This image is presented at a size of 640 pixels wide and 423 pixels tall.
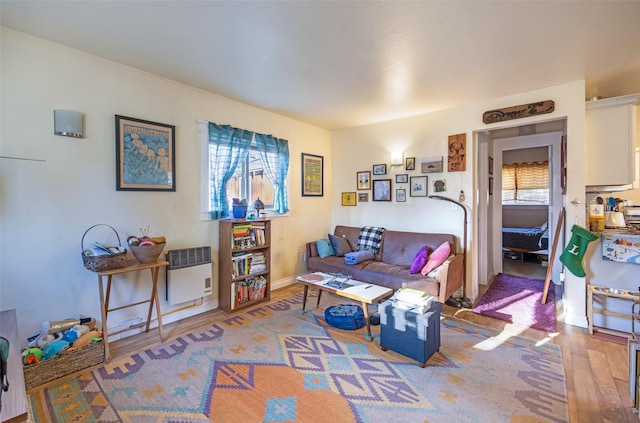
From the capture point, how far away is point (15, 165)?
7.04 feet

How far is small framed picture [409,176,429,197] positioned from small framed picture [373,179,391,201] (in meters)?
0.36

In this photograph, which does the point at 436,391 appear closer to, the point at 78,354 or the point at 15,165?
the point at 78,354

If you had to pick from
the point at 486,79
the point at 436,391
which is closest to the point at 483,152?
the point at 486,79

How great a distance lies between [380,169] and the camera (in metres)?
4.45

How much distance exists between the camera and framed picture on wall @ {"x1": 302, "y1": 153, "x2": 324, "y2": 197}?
→ 4.57 m

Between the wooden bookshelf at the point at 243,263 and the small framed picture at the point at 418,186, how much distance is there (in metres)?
2.14

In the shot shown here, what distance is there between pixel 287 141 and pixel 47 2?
2740mm

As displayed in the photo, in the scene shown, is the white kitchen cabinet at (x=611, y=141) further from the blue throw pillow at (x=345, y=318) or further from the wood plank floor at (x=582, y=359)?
the blue throw pillow at (x=345, y=318)

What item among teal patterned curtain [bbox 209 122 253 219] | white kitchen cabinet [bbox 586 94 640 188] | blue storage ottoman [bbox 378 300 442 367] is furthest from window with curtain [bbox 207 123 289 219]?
white kitchen cabinet [bbox 586 94 640 188]

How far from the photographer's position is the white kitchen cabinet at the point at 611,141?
280 cm

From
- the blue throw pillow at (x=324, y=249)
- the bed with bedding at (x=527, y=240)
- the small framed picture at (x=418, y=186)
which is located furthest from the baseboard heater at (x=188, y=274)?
the bed with bedding at (x=527, y=240)

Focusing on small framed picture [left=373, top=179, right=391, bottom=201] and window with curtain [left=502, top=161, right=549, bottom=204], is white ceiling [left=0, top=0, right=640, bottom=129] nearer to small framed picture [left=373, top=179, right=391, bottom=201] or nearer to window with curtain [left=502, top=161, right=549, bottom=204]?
small framed picture [left=373, top=179, right=391, bottom=201]

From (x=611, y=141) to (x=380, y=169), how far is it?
8.45 feet

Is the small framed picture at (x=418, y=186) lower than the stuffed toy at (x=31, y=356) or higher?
higher
